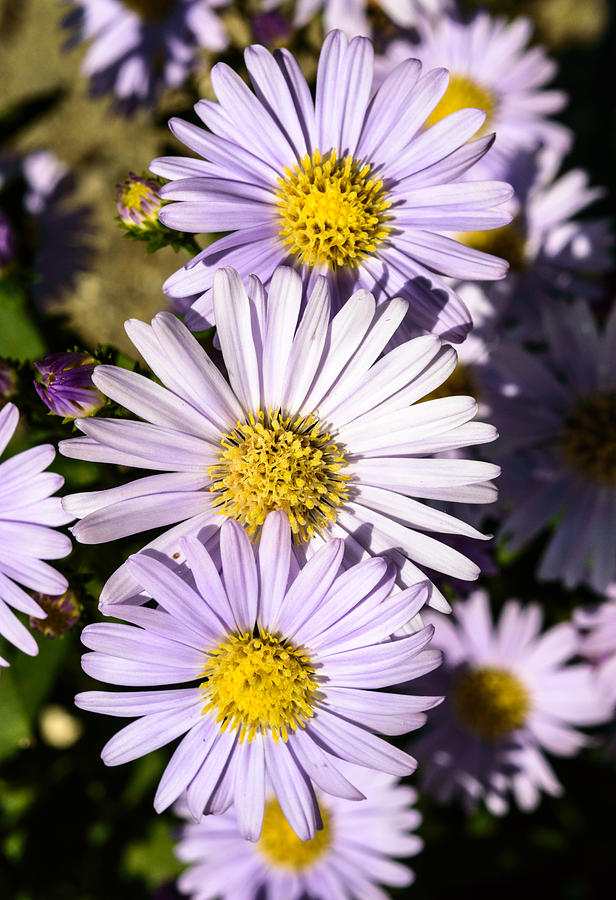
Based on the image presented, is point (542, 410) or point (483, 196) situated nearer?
point (483, 196)

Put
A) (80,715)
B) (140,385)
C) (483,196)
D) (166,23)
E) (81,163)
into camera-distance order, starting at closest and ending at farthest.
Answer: (140,385)
(483,196)
(80,715)
(166,23)
(81,163)

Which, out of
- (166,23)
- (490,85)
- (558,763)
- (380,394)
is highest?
(490,85)

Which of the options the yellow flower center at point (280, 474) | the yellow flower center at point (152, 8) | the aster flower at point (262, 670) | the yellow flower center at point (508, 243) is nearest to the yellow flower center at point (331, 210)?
the yellow flower center at point (280, 474)

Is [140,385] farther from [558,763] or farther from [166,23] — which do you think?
[558,763]

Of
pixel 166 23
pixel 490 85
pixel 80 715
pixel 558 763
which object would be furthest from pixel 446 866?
pixel 166 23

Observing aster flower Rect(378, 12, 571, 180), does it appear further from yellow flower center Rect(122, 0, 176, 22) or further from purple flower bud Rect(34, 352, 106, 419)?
purple flower bud Rect(34, 352, 106, 419)

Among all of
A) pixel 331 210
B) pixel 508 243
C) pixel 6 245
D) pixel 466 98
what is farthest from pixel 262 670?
pixel 466 98
